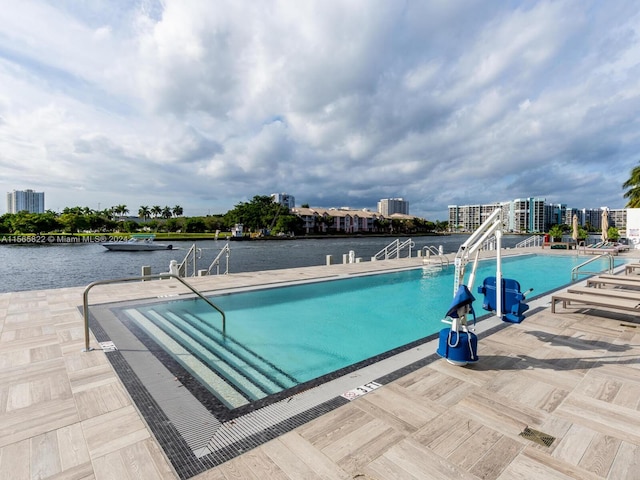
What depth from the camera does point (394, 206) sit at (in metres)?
149

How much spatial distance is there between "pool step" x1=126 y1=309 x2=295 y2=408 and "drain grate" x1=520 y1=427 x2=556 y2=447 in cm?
217

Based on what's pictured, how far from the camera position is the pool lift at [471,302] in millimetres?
2934

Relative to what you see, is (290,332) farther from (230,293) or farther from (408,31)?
(408,31)

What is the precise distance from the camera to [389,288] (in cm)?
869

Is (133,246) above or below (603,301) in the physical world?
below

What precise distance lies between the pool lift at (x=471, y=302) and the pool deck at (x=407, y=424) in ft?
0.61

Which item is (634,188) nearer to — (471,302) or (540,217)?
(471,302)

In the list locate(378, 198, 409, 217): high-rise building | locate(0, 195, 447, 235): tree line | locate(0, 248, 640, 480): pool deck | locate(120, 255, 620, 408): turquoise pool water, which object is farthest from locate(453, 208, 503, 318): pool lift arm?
locate(378, 198, 409, 217): high-rise building

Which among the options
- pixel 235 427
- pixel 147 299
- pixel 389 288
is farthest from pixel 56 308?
pixel 389 288

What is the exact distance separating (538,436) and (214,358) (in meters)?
3.35

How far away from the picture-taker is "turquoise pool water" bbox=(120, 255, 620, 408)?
3.61 meters

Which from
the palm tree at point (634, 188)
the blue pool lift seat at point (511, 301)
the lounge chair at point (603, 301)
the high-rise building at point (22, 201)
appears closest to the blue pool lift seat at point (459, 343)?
the blue pool lift seat at point (511, 301)

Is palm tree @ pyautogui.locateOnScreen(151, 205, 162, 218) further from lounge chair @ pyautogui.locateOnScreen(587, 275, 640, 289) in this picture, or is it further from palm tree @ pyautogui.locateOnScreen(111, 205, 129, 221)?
lounge chair @ pyautogui.locateOnScreen(587, 275, 640, 289)

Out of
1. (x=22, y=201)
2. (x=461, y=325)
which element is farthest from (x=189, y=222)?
(x=22, y=201)
